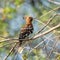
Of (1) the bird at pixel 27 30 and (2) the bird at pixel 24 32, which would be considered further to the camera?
(1) the bird at pixel 27 30

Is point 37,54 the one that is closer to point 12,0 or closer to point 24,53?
point 24,53

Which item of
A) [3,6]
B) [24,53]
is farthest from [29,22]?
[3,6]

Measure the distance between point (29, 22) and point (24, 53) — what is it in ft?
0.96

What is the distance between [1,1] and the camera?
22.9ft

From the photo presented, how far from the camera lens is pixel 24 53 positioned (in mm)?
3402

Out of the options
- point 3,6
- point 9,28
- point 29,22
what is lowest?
point 9,28

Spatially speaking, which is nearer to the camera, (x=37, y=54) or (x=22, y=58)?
(x=22, y=58)

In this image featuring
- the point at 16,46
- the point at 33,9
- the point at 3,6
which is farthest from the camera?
the point at 33,9

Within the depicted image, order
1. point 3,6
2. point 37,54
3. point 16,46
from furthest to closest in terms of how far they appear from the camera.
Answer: point 3,6, point 37,54, point 16,46

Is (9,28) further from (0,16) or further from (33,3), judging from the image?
(33,3)

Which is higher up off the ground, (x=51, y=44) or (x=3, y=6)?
(x=51, y=44)

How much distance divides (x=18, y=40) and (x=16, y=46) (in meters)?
0.05

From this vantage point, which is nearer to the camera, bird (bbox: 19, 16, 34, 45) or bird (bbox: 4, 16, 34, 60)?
bird (bbox: 4, 16, 34, 60)

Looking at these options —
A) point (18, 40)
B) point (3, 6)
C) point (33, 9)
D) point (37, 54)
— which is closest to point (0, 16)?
point (3, 6)
